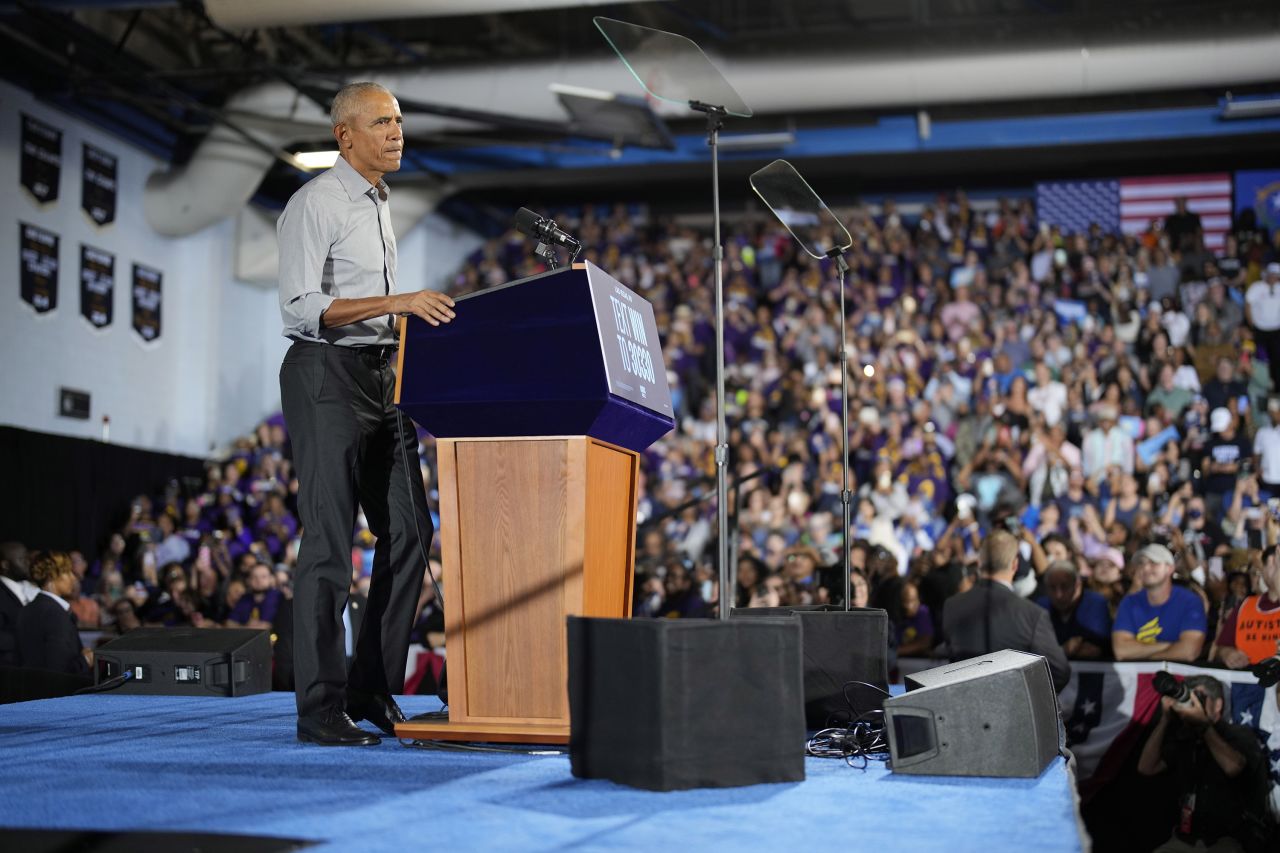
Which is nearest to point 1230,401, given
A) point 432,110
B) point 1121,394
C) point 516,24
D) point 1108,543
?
point 1121,394

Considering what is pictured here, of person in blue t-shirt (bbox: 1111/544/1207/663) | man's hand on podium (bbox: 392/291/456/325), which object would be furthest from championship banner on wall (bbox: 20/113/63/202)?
man's hand on podium (bbox: 392/291/456/325)

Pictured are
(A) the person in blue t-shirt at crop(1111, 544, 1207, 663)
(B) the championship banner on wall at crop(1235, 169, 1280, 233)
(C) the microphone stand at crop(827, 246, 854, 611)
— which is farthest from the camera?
(B) the championship banner on wall at crop(1235, 169, 1280, 233)

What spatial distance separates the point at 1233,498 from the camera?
9930mm

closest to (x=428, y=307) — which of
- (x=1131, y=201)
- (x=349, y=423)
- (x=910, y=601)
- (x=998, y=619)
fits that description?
(x=349, y=423)

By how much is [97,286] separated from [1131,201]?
11.6 meters

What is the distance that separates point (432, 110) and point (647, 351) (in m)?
9.65

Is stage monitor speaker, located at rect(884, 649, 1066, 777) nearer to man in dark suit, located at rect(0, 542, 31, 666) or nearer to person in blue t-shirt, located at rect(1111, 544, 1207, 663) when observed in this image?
person in blue t-shirt, located at rect(1111, 544, 1207, 663)

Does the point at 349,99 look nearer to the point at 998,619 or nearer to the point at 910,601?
the point at 998,619

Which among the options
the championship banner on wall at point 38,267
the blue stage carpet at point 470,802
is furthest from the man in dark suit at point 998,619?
the championship banner on wall at point 38,267

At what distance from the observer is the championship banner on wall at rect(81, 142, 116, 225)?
42.3 feet

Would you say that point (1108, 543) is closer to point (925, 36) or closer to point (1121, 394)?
point (1121, 394)

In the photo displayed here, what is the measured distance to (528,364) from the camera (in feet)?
9.37

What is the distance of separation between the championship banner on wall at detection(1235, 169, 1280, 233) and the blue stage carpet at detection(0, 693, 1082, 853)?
13400 mm

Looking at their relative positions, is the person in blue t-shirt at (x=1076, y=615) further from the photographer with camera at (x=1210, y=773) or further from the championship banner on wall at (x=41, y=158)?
the championship banner on wall at (x=41, y=158)
